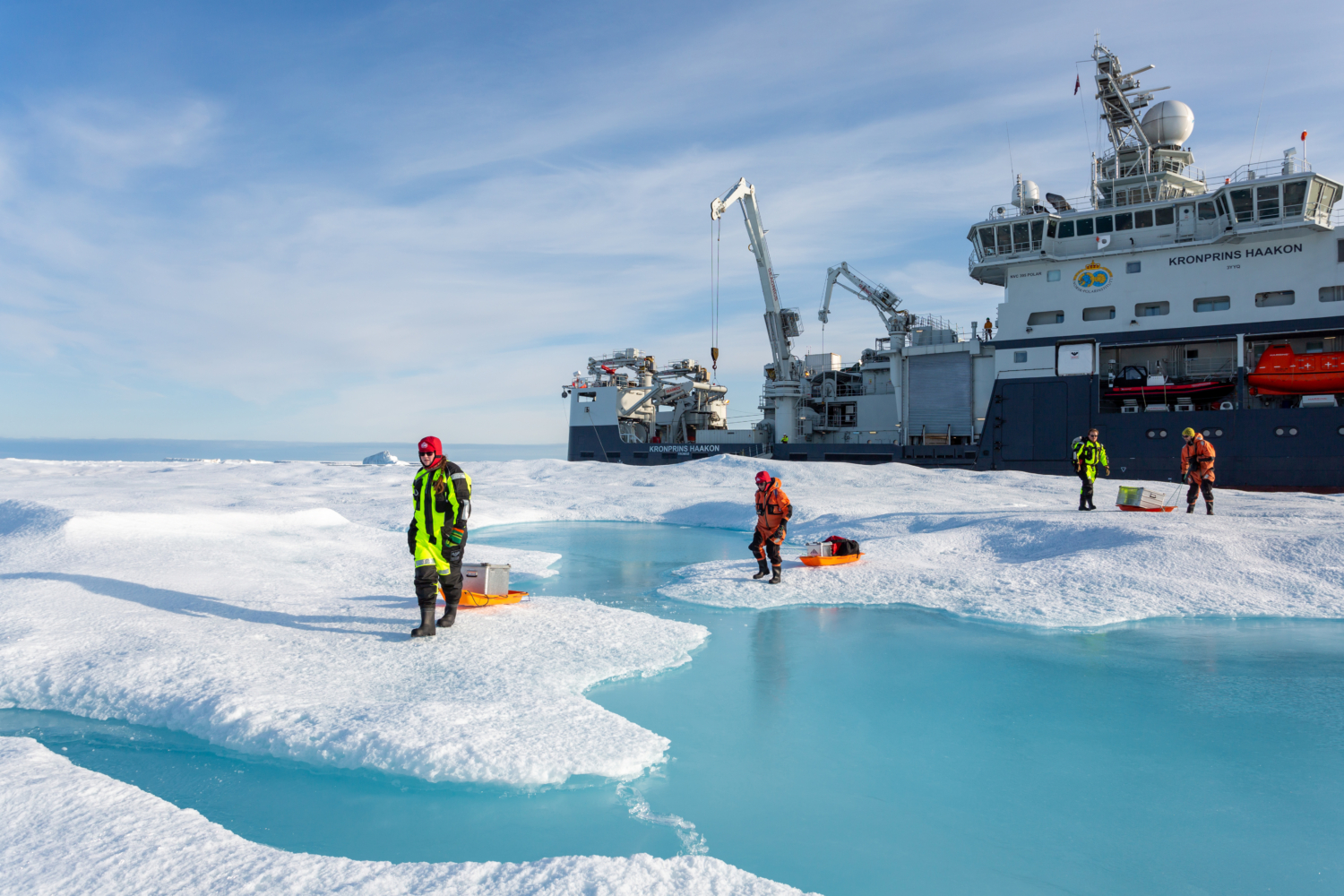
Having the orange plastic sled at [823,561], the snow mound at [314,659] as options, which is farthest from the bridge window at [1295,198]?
the snow mound at [314,659]

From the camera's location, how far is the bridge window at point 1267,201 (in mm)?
19391

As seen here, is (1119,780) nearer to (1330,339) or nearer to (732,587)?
(732,587)

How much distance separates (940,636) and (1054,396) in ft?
59.1

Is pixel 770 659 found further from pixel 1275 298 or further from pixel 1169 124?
pixel 1169 124

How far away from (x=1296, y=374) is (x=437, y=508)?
22551 millimetres

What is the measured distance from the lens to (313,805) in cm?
333

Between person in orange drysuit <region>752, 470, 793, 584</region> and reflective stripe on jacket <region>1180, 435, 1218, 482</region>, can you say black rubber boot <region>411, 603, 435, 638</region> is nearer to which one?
person in orange drysuit <region>752, 470, 793, 584</region>

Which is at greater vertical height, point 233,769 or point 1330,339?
point 1330,339

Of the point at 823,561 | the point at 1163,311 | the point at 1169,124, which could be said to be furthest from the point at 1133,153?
Result: the point at 823,561

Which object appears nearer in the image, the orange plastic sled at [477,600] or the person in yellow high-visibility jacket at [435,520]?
the person in yellow high-visibility jacket at [435,520]

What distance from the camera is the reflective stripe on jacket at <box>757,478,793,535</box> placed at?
798cm

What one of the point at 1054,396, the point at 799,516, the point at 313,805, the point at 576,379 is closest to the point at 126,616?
the point at 313,805

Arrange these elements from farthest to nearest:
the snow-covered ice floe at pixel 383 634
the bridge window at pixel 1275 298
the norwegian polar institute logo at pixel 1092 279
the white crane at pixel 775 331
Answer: the white crane at pixel 775 331 < the norwegian polar institute logo at pixel 1092 279 < the bridge window at pixel 1275 298 < the snow-covered ice floe at pixel 383 634

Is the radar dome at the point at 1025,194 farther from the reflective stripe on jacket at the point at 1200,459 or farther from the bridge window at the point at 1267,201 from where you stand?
the reflective stripe on jacket at the point at 1200,459
